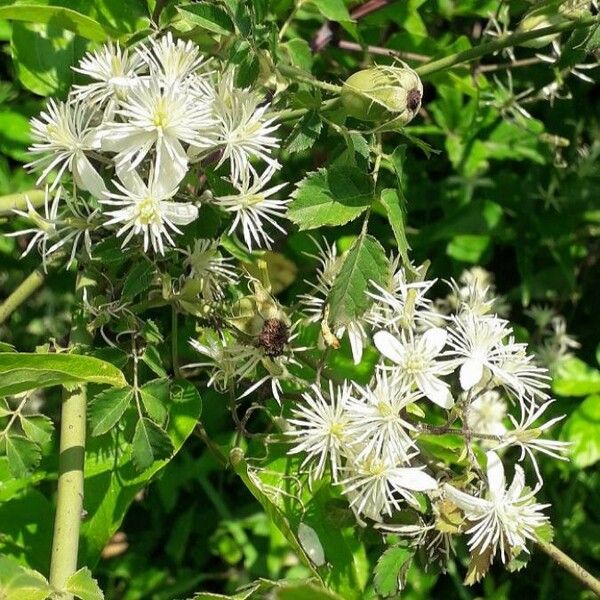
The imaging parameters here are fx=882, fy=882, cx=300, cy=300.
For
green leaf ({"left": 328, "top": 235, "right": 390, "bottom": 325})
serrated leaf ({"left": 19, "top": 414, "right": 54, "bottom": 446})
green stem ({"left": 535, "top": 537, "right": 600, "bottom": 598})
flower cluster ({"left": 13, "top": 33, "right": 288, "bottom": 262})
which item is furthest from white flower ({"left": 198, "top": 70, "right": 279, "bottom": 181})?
green stem ({"left": 535, "top": 537, "right": 600, "bottom": 598})

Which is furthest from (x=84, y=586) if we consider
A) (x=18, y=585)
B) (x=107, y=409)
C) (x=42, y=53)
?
(x=42, y=53)

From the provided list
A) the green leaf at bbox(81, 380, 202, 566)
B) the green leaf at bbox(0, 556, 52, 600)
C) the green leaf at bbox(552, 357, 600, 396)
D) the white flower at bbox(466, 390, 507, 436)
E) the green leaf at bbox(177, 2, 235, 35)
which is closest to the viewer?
the green leaf at bbox(0, 556, 52, 600)

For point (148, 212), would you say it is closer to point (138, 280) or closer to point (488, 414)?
point (138, 280)

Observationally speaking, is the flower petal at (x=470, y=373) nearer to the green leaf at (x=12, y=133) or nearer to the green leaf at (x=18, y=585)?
the green leaf at (x=18, y=585)

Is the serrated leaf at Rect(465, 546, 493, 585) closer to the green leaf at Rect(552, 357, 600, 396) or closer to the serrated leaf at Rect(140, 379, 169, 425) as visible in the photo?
the serrated leaf at Rect(140, 379, 169, 425)

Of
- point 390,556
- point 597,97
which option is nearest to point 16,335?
point 390,556

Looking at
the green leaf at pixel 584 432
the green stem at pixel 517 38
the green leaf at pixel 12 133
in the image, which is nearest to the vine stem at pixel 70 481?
the green leaf at pixel 12 133
